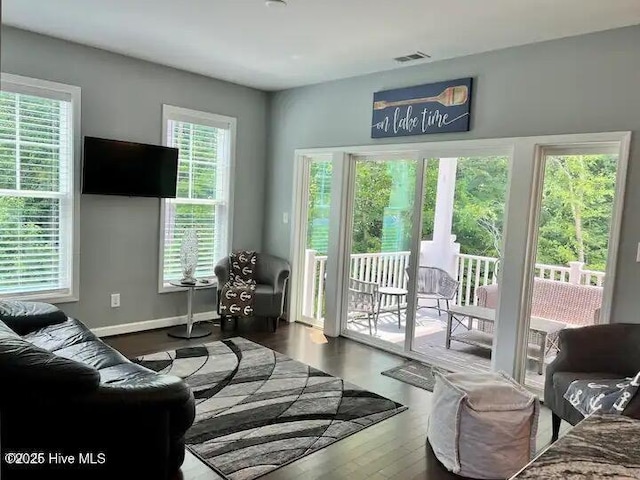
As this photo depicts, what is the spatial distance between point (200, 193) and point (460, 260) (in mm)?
2865

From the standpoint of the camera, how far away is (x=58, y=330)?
3465mm

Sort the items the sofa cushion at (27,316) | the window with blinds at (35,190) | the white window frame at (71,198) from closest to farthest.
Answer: the sofa cushion at (27,316)
the window with blinds at (35,190)
the white window frame at (71,198)

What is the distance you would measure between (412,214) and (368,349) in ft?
4.62

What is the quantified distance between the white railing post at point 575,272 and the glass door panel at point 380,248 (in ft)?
4.69

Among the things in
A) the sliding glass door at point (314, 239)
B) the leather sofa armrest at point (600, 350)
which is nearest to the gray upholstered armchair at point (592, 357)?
the leather sofa armrest at point (600, 350)

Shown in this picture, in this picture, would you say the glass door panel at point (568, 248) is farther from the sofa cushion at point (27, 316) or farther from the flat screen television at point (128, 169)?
the sofa cushion at point (27, 316)

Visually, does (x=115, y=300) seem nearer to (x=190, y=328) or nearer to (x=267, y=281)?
(x=190, y=328)

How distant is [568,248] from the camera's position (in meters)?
3.67

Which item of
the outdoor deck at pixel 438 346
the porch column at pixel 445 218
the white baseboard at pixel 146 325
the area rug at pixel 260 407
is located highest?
the porch column at pixel 445 218

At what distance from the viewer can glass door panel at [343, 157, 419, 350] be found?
15.5 ft

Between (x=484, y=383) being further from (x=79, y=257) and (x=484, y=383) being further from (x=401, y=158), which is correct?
(x=79, y=257)

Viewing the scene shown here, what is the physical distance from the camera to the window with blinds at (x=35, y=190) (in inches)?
161

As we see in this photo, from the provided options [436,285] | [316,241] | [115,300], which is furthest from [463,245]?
[115,300]

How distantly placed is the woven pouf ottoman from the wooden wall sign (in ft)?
7.69
